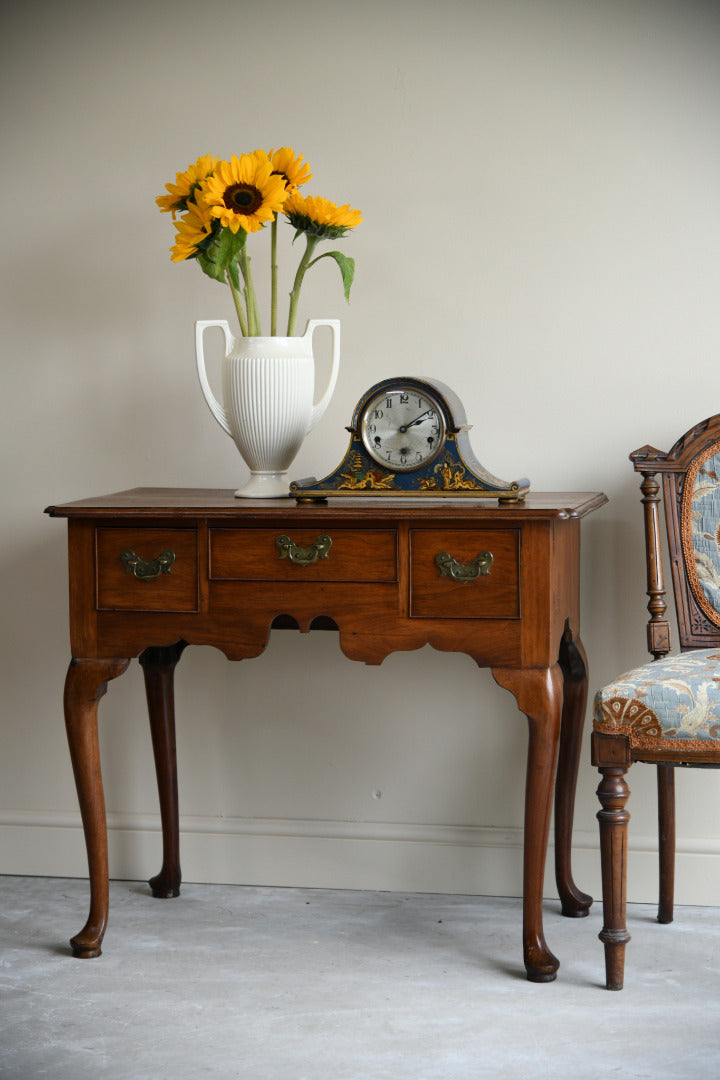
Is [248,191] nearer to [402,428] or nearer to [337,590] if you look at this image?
[402,428]

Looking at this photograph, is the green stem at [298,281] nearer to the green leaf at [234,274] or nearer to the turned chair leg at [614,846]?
the green leaf at [234,274]

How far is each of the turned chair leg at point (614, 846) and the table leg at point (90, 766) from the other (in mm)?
898

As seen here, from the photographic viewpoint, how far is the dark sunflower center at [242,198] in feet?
6.90

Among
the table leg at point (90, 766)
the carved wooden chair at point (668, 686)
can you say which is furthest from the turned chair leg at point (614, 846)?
the table leg at point (90, 766)

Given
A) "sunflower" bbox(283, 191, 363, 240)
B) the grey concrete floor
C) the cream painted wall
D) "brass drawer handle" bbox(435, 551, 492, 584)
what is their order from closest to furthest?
the grey concrete floor
"brass drawer handle" bbox(435, 551, 492, 584)
"sunflower" bbox(283, 191, 363, 240)
the cream painted wall

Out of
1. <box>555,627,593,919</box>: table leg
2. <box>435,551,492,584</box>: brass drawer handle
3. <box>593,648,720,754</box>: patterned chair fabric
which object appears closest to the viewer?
<box>593,648,720,754</box>: patterned chair fabric

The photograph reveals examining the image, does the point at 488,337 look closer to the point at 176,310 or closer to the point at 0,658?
the point at 176,310

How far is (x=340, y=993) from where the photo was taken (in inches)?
79.2

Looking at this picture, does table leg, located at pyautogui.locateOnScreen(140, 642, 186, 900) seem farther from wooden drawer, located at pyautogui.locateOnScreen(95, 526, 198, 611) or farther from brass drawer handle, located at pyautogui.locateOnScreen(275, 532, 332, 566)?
brass drawer handle, located at pyautogui.locateOnScreen(275, 532, 332, 566)

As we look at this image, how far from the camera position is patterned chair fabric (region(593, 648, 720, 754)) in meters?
1.87

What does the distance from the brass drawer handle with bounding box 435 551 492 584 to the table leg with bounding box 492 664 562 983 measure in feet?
0.55

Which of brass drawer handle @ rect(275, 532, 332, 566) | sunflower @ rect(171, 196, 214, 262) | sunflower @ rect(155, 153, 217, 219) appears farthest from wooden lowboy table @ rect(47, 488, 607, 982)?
sunflower @ rect(155, 153, 217, 219)

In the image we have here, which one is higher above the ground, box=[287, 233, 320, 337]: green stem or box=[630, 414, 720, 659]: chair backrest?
box=[287, 233, 320, 337]: green stem

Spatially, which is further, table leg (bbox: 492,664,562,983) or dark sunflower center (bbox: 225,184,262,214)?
dark sunflower center (bbox: 225,184,262,214)
